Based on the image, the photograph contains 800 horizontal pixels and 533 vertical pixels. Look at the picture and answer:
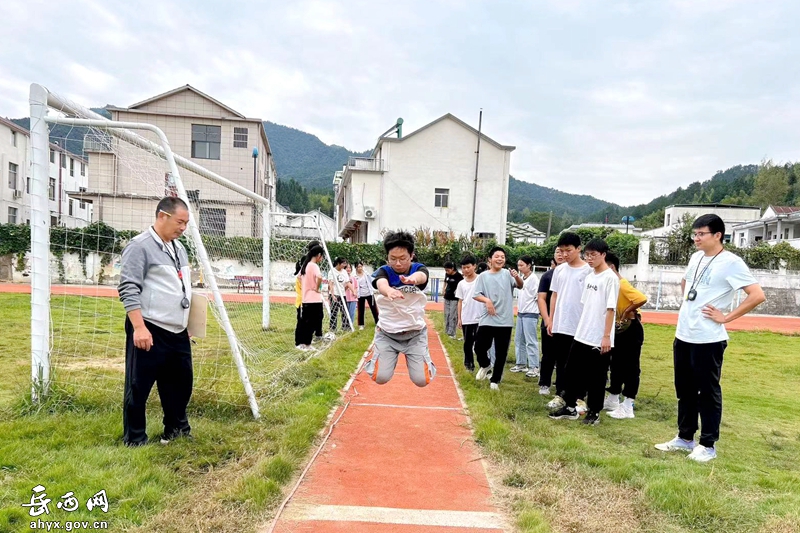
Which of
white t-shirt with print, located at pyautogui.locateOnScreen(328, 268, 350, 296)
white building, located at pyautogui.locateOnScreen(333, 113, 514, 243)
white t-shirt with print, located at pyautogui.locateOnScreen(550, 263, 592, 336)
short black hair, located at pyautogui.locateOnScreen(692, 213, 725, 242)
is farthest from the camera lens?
white building, located at pyautogui.locateOnScreen(333, 113, 514, 243)

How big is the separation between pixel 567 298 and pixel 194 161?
2506 centimetres

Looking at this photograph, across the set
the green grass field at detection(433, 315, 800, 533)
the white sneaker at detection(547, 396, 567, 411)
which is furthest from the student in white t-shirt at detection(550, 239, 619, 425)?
the green grass field at detection(433, 315, 800, 533)

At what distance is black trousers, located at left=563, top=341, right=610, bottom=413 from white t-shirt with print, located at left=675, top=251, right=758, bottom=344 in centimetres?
85

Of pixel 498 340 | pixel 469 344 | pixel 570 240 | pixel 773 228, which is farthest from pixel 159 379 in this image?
pixel 773 228

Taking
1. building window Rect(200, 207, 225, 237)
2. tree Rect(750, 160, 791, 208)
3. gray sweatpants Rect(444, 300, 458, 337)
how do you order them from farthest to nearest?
tree Rect(750, 160, 791, 208) → gray sweatpants Rect(444, 300, 458, 337) → building window Rect(200, 207, 225, 237)

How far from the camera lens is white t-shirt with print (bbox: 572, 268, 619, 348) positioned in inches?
185

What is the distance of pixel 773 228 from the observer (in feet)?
126

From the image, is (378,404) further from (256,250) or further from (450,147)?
(450,147)

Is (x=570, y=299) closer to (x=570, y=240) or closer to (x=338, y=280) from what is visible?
(x=570, y=240)

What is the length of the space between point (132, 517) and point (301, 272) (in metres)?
6.03

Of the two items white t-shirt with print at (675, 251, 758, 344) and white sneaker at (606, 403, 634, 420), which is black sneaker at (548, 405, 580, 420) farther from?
white t-shirt with print at (675, 251, 758, 344)

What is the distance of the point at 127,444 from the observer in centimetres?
367

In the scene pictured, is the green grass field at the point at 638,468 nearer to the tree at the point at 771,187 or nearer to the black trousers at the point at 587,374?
the black trousers at the point at 587,374

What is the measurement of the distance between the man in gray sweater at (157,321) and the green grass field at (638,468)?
255 cm
